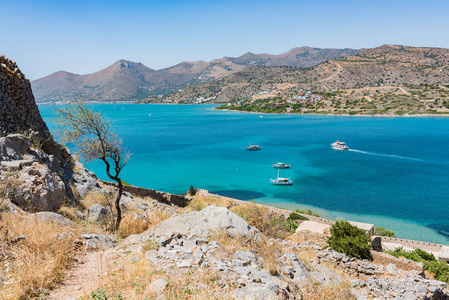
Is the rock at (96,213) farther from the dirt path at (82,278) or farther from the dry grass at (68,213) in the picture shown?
the dirt path at (82,278)

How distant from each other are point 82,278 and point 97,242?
1.71 m

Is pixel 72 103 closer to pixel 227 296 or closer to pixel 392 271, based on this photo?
pixel 227 296

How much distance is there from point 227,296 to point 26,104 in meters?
13.1

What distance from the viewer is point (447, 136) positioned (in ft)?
243

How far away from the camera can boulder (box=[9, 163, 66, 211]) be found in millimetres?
8414

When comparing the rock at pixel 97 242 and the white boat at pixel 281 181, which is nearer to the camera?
the rock at pixel 97 242

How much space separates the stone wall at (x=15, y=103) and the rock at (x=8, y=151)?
0.81 meters

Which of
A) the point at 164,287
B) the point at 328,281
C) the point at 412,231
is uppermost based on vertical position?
the point at 164,287

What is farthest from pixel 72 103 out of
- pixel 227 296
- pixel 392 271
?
pixel 392 271

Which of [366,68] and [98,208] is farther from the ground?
[366,68]

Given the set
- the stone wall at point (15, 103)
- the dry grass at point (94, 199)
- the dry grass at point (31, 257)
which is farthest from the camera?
the dry grass at point (94, 199)

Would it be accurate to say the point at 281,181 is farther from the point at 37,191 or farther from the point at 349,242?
the point at 37,191

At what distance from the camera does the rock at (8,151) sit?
31.3 ft

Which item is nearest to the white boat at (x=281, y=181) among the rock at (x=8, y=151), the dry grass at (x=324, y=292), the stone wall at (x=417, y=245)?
the stone wall at (x=417, y=245)
